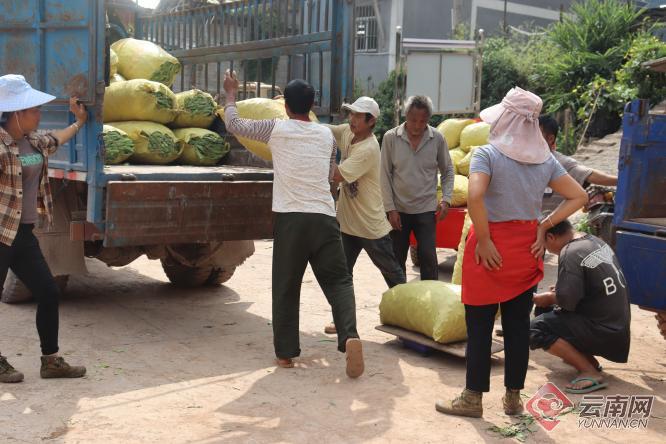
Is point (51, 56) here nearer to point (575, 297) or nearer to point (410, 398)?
point (410, 398)

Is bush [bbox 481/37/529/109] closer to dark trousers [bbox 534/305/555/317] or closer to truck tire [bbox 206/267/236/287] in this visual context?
truck tire [bbox 206/267/236/287]

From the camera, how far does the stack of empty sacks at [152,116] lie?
5691 mm

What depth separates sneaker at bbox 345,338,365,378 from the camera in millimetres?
4281

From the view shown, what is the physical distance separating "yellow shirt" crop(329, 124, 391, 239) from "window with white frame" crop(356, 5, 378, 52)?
17682 mm

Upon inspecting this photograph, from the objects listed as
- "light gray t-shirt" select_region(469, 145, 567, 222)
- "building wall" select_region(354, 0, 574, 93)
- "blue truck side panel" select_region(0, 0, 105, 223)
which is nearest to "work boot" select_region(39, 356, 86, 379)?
"blue truck side panel" select_region(0, 0, 105, 223)

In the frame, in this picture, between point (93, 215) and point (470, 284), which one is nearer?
point (470, 284)

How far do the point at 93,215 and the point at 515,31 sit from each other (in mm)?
19377

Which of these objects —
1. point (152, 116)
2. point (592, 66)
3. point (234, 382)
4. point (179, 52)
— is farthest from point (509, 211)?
point (592, 66)

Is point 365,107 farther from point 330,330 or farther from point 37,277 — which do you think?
point 37,277

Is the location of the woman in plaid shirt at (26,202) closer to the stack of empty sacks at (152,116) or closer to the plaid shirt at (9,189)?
the plaid shirt at (9,189)

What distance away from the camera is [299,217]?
438 cm

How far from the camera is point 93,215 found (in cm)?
470

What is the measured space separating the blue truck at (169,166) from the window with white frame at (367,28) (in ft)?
52.8

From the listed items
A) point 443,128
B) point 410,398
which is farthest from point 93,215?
point 443,128
